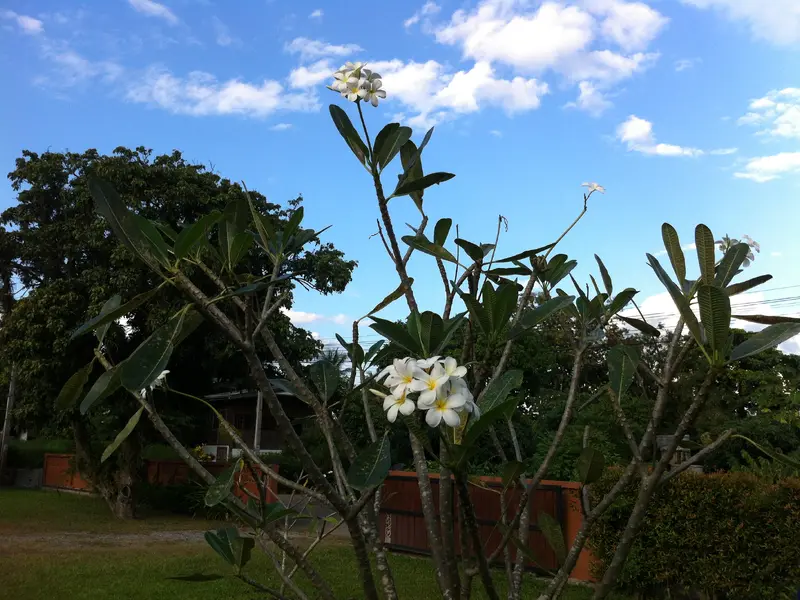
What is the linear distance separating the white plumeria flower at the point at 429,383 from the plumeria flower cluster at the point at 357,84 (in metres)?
0.57

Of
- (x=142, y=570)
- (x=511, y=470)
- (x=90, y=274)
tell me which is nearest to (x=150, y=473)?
(x=90, y=274)

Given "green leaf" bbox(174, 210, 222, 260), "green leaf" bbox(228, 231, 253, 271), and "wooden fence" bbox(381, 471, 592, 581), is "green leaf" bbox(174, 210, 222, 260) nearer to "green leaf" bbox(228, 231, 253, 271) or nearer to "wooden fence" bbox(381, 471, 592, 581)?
"green leaf" bbox(228, 231, 253, 271)

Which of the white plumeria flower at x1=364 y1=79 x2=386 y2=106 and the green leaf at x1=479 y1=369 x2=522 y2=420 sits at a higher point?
the white plumeria flower at x1=364 y1=79 x2=386 y2=106

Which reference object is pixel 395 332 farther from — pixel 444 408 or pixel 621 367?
pixel 621 367

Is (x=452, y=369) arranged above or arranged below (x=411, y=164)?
below

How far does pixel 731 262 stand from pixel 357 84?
0.69 metres

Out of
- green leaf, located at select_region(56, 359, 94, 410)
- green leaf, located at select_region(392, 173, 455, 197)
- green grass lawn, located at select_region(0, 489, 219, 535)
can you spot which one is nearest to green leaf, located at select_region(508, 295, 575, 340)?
green leaf, located at select_region(392, 173, 455, 197)

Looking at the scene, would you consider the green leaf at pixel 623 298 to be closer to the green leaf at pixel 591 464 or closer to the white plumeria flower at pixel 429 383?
the green leaf at pixel 591 464

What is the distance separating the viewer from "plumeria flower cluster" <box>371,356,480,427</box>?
2.48 feet

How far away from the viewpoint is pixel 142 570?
744 centimetres

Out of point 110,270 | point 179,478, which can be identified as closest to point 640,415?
point 110,270

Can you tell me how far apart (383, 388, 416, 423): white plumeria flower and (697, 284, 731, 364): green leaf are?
0.39 meters

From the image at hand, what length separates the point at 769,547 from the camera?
16.1 feet

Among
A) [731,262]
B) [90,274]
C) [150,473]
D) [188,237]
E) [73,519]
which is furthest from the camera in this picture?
[150,473]
